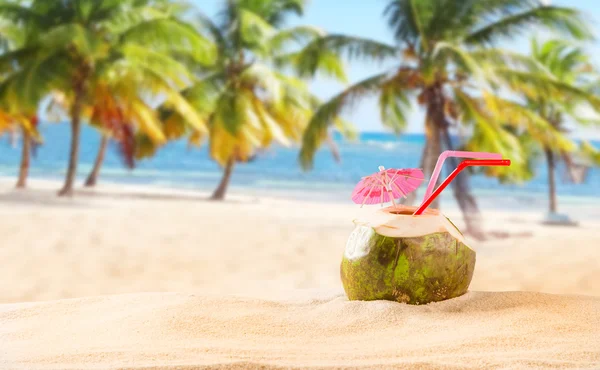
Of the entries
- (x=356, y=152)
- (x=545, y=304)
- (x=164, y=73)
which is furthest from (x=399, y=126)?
(x=356, y=152)

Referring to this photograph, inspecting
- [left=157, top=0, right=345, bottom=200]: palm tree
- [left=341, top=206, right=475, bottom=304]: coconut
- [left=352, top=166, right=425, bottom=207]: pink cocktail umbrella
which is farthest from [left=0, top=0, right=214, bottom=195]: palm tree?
[left=341, top=206, right=475, bottom=304]: coconut

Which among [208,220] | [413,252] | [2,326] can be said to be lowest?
[208,220]

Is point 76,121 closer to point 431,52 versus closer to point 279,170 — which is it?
point 431,52

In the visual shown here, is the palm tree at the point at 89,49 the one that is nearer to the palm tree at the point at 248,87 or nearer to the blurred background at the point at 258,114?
the blurred background at the point at 258,114

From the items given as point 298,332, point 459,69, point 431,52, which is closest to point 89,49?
point 431,52

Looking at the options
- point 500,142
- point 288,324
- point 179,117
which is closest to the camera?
point 288,324

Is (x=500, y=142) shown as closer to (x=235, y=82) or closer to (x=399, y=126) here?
(x=399, y=126)

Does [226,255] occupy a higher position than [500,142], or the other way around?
[500,142]

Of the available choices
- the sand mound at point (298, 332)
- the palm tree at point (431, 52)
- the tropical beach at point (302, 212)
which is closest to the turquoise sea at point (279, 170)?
the tropical beach at point (302, 212)

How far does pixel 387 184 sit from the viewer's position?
4.21 feet

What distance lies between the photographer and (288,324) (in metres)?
1.06

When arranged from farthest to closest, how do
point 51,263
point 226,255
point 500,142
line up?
point 500,142 → point 226,255 → point 51,263

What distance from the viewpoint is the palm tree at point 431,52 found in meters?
6.60

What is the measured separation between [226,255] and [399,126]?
263 centimetres
